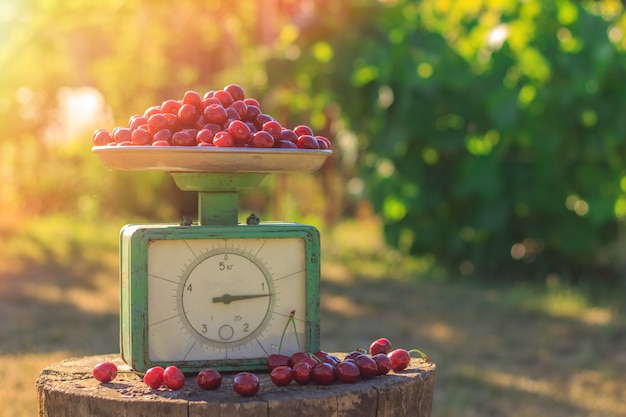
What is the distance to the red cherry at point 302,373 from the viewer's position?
A: 5.78 feet

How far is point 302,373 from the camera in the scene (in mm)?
1762

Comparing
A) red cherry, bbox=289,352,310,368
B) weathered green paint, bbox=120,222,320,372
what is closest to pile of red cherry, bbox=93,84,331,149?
weathered green paint, bbox=120,222,320,372

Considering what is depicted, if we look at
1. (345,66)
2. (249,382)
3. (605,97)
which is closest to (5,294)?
(345,66)

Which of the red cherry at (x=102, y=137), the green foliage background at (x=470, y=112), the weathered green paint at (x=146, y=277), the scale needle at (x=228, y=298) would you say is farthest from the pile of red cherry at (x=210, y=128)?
the green foliage background at (x=470, y=112)

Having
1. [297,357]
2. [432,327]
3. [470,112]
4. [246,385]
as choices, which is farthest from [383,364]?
[470,112]

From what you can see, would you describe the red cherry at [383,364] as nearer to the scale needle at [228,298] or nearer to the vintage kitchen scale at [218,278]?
the vintage kitchen scale at [218,278]

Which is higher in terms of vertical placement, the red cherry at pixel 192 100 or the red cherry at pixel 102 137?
the red cherry at pixel 192 100

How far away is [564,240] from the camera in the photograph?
603 cm

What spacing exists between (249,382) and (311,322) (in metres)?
0.32

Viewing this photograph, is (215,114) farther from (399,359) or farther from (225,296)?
(399,359)

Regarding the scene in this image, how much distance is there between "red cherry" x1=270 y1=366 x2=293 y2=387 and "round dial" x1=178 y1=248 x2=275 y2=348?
0.16 metres

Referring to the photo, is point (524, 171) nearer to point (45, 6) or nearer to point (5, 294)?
point (5, 294)

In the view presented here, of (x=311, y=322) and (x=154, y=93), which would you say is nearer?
(x=311, y=322)

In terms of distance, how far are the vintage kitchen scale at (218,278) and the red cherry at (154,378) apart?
11cm
